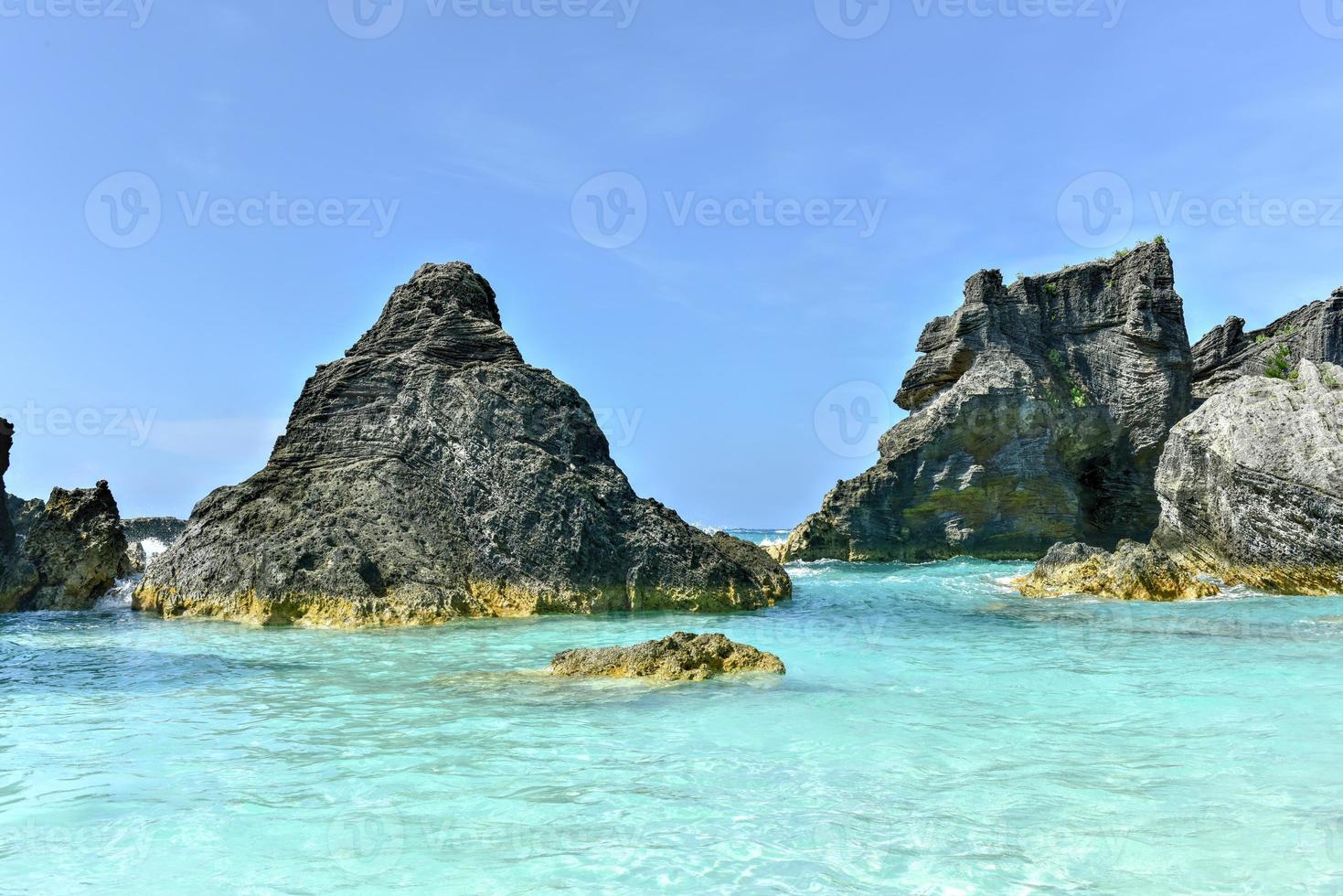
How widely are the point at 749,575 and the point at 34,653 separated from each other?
43.3ft

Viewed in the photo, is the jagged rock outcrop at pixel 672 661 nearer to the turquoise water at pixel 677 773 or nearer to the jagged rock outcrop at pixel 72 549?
the turquoise water at pixel 677 773

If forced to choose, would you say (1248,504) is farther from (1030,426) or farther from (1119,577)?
(1030,426)

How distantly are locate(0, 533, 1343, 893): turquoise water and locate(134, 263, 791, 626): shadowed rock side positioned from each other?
4.20 m

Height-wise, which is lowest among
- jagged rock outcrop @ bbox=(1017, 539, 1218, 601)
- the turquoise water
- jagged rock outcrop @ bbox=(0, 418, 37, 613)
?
the turquoise water

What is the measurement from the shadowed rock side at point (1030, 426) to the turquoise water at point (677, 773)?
28848 mm

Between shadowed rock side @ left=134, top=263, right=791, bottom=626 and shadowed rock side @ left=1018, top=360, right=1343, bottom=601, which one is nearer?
shadowed rock side @ left=134, top=263, right=791, bottom=626

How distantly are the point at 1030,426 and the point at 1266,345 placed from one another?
1451 cm

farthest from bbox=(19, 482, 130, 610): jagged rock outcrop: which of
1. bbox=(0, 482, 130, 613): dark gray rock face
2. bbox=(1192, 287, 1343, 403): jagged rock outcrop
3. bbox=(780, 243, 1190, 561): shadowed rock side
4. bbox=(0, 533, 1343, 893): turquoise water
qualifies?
bbox=(1192, 287, 1343, 403): jagged rock outcrop

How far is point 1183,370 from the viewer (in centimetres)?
4100

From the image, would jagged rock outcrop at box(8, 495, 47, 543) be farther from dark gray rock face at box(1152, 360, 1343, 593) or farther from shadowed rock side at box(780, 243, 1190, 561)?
shadowed rock side at box(780, 243, 1190, 561)

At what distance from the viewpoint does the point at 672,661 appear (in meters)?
10.6

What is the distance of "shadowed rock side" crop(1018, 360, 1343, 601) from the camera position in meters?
20.4

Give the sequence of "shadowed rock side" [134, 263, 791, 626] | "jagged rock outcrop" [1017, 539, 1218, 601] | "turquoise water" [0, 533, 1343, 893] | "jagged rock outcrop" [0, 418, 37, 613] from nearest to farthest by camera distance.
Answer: "turquoise water" [0, 533, 1343, 893] < "shadowed rock side" [134, 263, 791, 626] < "jagged rock outcrop" [0, 418, 37, 613] < "jagged rock outcrop" [1017, 539, 1218, 601]

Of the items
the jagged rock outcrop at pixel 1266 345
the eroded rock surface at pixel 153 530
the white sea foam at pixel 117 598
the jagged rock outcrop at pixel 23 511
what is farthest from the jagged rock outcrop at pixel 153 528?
the jagged rock outcrop at pixel 1266 345
